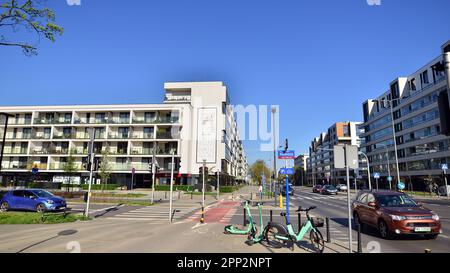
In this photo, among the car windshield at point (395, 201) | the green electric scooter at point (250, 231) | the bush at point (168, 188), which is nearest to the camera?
the green electric scooter at point (250, 231)

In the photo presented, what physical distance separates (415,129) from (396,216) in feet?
194

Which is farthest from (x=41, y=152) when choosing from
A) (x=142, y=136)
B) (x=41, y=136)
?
(x=142, y=136)

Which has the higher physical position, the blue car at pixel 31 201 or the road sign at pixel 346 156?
the road sign at pixel 346 156

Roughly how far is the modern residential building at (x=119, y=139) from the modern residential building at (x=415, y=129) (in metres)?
32.2

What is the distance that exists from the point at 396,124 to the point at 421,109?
1145 cm

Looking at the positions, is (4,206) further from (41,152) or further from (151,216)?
(41,152)

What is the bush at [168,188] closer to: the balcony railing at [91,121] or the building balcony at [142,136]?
the building balcony at [142,136]

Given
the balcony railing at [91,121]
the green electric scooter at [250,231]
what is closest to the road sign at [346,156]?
the green electric scooter at [250,231]

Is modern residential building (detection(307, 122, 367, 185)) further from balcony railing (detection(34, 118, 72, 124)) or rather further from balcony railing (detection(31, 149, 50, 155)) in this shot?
balcony railing (detection(31, 149, 50, 155))

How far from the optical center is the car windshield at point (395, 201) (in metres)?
9.85

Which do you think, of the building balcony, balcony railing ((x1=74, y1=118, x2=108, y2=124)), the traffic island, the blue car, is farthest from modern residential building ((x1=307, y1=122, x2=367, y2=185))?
the traffic island

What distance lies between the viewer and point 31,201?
16.3m

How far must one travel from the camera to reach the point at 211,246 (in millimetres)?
7820

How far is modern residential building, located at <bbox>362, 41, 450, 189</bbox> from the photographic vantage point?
4878 centimetres
